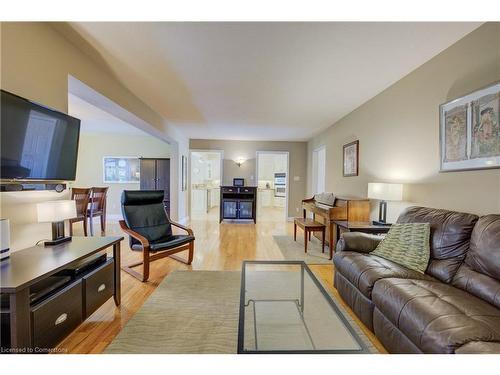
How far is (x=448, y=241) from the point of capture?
6.12 ft

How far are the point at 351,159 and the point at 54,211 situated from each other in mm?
4275

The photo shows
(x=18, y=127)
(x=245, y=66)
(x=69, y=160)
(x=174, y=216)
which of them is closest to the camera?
(x=18, y=127)

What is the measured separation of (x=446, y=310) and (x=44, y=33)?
11.1 feet

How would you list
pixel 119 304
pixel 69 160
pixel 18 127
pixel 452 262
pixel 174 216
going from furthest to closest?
1. pixel 174 216
2. pixel 119 304
3. pixel 69 160
4. pixel 452 262
5. pixel 18 127

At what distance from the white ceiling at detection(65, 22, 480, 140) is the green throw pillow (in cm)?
169

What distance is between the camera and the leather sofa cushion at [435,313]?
1.11 m

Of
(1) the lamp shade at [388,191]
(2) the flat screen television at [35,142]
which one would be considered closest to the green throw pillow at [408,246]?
(1) the lamp shade at [388,191]

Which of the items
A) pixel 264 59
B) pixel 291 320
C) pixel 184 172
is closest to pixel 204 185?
pixel 184 172

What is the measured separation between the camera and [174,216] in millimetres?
5871

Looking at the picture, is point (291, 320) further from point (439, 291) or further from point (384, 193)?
point (384, 193)
